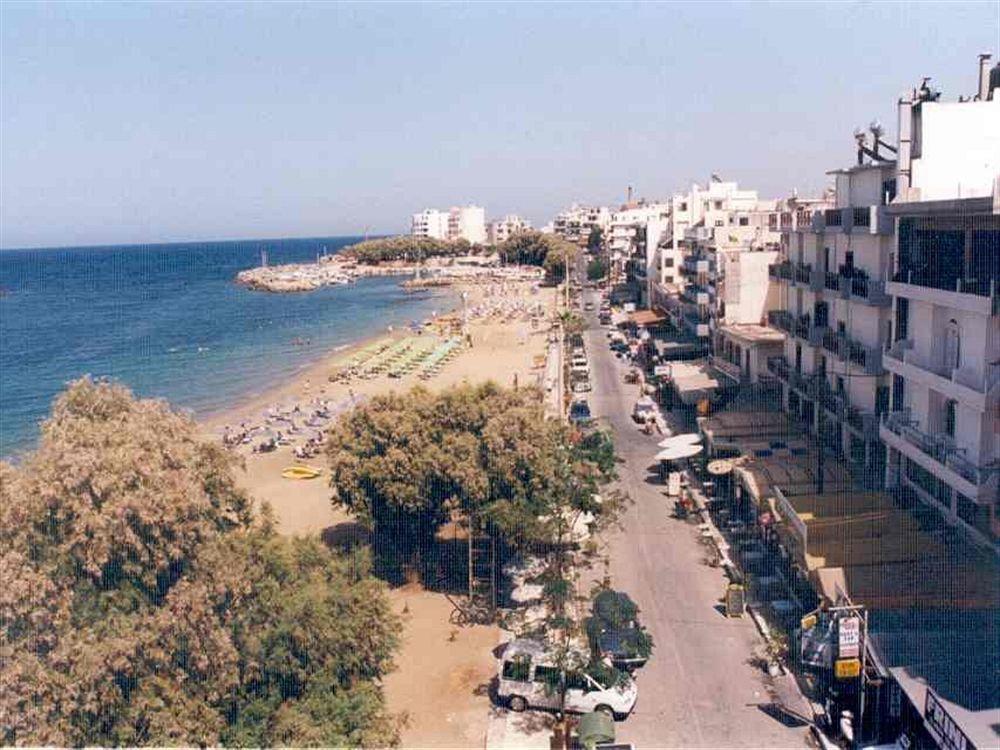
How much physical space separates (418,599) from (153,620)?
938cm

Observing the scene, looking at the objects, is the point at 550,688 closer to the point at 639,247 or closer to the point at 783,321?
the point at 783,321

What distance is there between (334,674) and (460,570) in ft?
28.4

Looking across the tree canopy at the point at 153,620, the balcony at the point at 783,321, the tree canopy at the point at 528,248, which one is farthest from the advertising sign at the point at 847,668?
the tree canopy at the point at 528,248

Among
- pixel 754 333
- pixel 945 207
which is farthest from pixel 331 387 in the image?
pixel 945 207

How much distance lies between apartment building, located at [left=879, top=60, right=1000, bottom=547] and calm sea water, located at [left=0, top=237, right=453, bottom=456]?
3423 cm

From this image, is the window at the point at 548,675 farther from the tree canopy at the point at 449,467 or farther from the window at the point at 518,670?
the tree canopy at the point at 449,467

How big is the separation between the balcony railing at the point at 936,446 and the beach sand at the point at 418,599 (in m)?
8.93

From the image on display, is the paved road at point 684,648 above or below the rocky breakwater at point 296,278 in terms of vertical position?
below

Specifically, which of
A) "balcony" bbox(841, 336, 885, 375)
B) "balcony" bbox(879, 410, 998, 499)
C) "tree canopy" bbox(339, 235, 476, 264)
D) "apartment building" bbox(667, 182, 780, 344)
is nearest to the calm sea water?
"apartment building" bbox(667, 182, 780, 344)

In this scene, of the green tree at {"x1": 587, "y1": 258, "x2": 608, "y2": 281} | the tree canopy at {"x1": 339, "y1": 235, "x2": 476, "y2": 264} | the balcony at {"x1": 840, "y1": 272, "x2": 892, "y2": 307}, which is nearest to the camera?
the balcony at {"x1": 840, "y1": 272, "x2": 892, "y2": 307}

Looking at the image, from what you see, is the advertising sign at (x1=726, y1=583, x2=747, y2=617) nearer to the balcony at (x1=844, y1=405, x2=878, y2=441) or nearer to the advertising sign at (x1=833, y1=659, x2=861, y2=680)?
the advertising sign at (x1=833, y1=659, x2=861, y2=680)

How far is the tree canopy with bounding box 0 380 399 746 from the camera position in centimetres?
981

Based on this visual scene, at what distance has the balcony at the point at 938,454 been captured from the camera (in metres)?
15.2

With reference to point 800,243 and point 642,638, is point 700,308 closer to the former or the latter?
point 800,243
